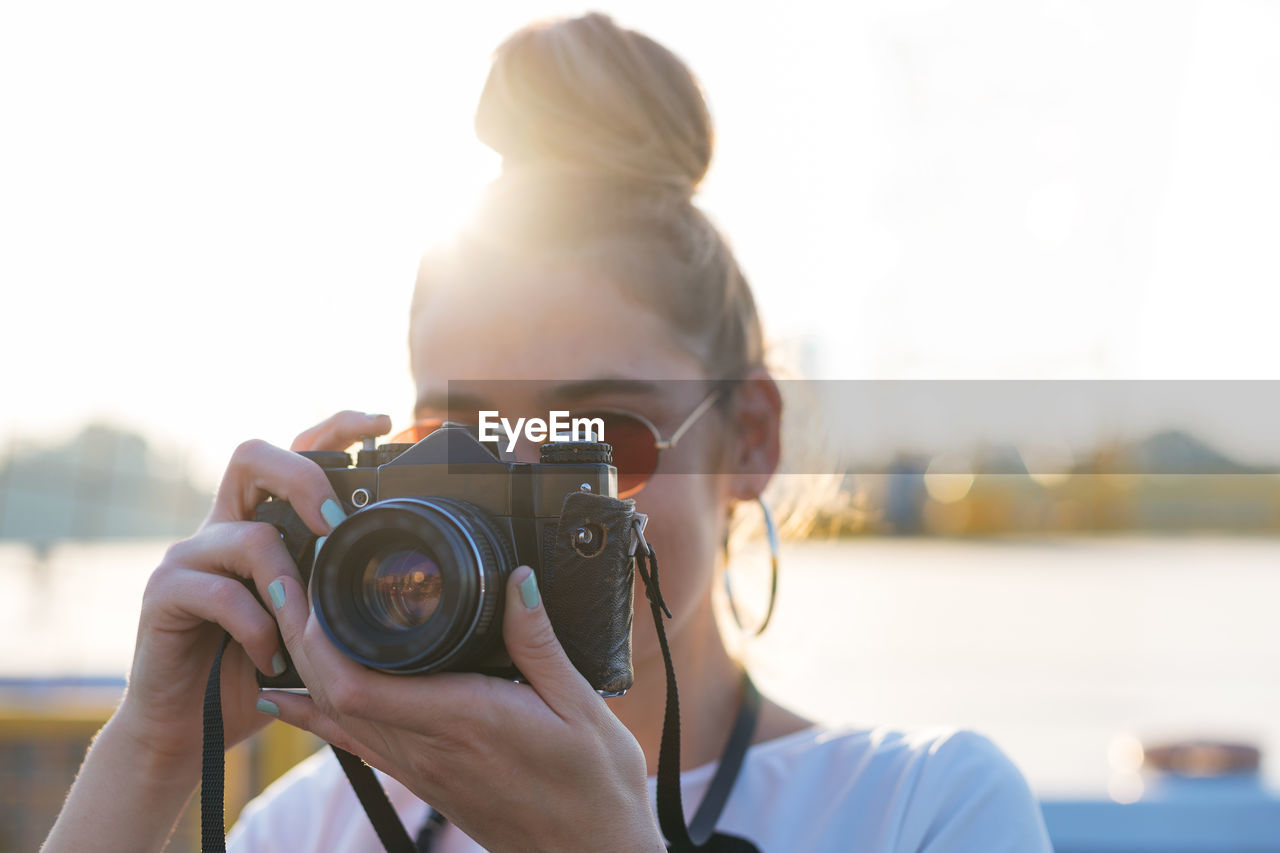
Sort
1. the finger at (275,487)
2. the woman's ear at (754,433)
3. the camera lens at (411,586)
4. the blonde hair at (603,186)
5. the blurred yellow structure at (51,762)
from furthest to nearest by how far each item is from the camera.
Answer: the blurred yellow structure at (51,762) < the woman's ear at (754,433) < the blonde hair at (603,186) < the finger at (275,487) < the camera lens at (411,586)

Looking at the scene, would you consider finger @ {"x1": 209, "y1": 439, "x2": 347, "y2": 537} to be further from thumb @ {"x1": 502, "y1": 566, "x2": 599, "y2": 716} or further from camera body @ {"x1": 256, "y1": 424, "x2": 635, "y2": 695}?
thumb @ {"x1": 502, "y1": 566, "x2": 599, "y2": 716}

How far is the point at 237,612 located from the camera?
4.21 feet

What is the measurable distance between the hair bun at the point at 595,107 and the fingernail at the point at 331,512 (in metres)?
0.64

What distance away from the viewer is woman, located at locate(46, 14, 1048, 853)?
108 centimetres

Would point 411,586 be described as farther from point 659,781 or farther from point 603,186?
point 603,186

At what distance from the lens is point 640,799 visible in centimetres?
111

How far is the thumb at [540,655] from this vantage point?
Answer: 1078 mm

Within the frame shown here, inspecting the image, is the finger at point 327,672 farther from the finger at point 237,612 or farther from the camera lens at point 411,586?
the finger at point 237,612

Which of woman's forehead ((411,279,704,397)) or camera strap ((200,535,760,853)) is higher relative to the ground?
woman's forehead ((411,279,704,397))

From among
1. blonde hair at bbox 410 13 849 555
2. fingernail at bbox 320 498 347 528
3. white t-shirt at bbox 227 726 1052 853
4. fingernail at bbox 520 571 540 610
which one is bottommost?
white t-shirt at bbox 227 726 1052 853

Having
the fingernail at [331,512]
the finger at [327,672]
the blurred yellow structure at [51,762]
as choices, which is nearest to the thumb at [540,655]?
the finger at [327,672]

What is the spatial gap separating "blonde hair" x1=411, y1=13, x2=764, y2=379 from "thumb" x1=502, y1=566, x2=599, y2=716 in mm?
594

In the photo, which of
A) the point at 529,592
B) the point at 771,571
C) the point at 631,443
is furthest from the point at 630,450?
the point at 529,592

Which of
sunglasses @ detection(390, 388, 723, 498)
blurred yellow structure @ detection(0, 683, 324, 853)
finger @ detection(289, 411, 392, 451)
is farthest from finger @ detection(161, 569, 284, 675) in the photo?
blurred yellow structure @ detection(0, 683, 324, 853)
